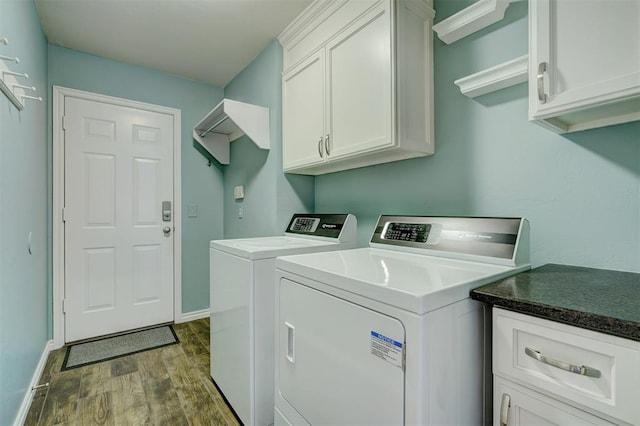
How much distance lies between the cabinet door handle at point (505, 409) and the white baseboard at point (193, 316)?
9.60 feet

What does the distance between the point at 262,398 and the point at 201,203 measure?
7.00ft

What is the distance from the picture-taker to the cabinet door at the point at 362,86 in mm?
1419

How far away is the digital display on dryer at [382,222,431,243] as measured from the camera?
142 cm

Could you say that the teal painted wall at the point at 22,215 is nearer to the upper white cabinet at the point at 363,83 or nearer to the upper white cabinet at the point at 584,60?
the upper white cabinet at the point at 363,83

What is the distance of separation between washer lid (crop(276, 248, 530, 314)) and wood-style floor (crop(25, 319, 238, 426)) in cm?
113

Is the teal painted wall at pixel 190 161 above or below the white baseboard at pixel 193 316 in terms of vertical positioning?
above

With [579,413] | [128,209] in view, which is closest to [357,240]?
[579,413]

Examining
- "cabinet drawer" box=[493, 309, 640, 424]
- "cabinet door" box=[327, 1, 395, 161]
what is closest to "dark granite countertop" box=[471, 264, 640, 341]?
"cabinet drawer" box=[493, 309, 640, 424]

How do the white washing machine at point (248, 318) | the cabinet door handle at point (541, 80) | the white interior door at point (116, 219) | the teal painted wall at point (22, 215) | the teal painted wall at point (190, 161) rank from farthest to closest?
the teal painted wall at point (190, 161), the white interior door at point (116, 219), the white washing machine at point (248, 318), the teal painted wall at point (22, 215), the cabinet door handle at point (541, 80)

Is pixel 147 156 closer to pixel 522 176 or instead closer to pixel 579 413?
pixel 522 176

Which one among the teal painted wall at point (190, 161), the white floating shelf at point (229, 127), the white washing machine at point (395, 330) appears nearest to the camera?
the white washing machine at point (395, 330)

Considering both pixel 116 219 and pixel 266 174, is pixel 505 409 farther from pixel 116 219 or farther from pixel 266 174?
pixel 116 219

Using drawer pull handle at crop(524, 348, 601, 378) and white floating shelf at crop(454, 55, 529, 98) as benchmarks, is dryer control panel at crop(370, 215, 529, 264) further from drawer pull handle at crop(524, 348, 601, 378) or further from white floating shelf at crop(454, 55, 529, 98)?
white floating shelf at crop(454, 55, 529, 98)

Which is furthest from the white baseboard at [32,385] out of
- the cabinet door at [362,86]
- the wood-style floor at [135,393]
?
the cabinet door at [362,86]
